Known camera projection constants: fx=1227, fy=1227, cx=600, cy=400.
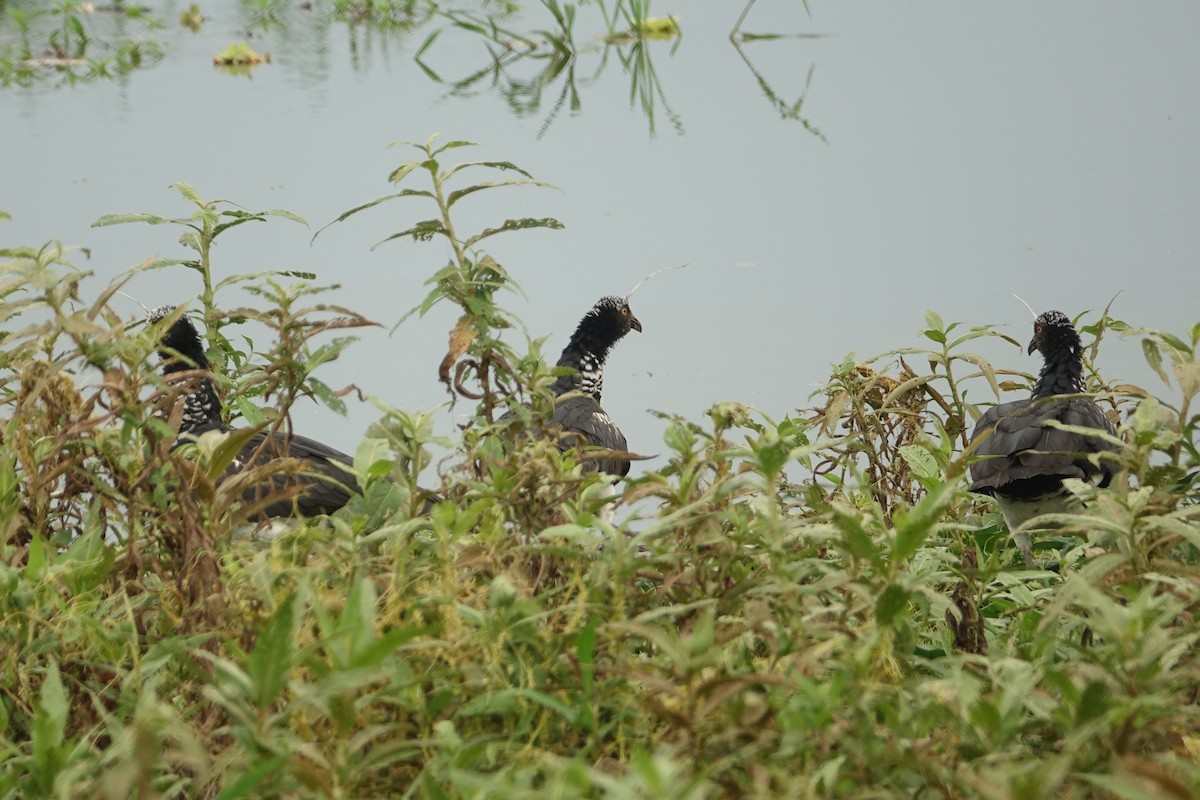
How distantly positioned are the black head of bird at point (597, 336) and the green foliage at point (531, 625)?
10.4 ft

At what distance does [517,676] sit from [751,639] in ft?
1.37

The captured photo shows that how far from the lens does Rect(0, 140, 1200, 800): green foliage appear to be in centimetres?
170

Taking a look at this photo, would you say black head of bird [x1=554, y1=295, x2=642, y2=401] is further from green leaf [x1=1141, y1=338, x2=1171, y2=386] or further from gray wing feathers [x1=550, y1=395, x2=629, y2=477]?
green leaf [x1=1141, y1=338, x2=1171, y2=386]

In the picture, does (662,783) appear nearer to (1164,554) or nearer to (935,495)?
(935,495)

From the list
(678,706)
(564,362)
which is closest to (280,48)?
(564,362)

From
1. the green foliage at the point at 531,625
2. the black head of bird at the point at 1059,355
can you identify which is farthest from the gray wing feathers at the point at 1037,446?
the green foliage at the point at 531,625

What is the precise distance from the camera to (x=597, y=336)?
6.54 m

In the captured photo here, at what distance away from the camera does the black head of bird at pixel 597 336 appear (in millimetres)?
6449

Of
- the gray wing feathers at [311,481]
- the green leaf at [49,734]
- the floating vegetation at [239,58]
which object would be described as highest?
the floating vegetation at [239,58]

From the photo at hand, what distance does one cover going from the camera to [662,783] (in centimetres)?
134

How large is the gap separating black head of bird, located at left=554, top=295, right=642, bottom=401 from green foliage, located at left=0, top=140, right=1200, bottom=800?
3165mm

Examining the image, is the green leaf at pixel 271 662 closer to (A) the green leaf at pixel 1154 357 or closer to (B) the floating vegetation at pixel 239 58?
(A) the green leaf at pixel 1154 357

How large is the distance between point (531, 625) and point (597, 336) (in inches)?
178

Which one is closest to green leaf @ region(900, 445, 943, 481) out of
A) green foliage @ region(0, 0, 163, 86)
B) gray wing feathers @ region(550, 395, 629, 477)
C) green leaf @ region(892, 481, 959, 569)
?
green leaf @ region(892, 481, 959, 569)
